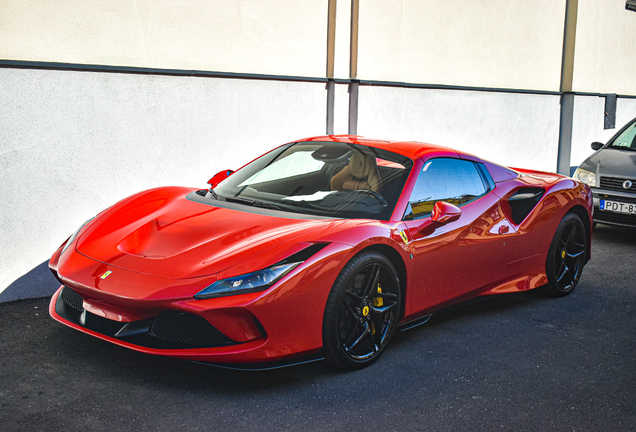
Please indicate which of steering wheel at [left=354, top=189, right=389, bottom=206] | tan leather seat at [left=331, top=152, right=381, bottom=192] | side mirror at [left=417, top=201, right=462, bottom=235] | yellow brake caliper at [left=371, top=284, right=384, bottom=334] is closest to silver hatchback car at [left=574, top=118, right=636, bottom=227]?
side mirror at [left=417, top=201, right=462, bottom=235]

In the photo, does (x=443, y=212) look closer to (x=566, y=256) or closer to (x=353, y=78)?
(x=566, y=256)

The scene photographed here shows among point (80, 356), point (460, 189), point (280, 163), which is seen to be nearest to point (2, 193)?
point (80, 356)

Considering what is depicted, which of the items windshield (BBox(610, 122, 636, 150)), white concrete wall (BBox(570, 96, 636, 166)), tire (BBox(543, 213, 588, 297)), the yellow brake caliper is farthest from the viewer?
white concrete wall (BBox(570, 96, 636, 166))

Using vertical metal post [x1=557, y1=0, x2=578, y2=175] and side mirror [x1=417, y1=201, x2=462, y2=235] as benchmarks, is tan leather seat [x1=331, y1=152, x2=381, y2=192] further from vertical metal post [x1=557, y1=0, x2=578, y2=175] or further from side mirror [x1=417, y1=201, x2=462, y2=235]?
vertical metal post [x1=557, y1=0, x2=578, y2=175]

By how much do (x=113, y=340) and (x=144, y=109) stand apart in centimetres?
301

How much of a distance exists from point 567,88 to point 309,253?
10.1 meters

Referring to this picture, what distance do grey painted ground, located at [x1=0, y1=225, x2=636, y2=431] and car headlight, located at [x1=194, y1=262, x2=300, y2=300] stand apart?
57 cm

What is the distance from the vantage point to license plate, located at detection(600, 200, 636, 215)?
716cm

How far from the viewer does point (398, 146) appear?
14.4ft

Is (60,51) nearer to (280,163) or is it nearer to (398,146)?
(280,163)

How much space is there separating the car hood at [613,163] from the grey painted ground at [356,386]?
11.6 ft

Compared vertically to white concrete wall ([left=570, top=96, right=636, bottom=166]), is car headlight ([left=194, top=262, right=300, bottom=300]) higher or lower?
lower

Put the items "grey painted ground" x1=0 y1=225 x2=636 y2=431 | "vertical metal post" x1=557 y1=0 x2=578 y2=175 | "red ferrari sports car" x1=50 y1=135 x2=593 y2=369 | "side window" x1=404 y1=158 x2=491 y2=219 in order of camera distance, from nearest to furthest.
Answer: "grey painted ground" x1=0 y1=225 x2=636 y2=431
"red ferrari sports car" x1=50 y1=135 x2=593 y2=369
"side window" x1=404 y1=158 x2=491 y2=219
"vertical metal post" x1=557 y1=0 x2=578 y2=175

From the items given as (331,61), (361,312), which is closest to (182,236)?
(361,312)
